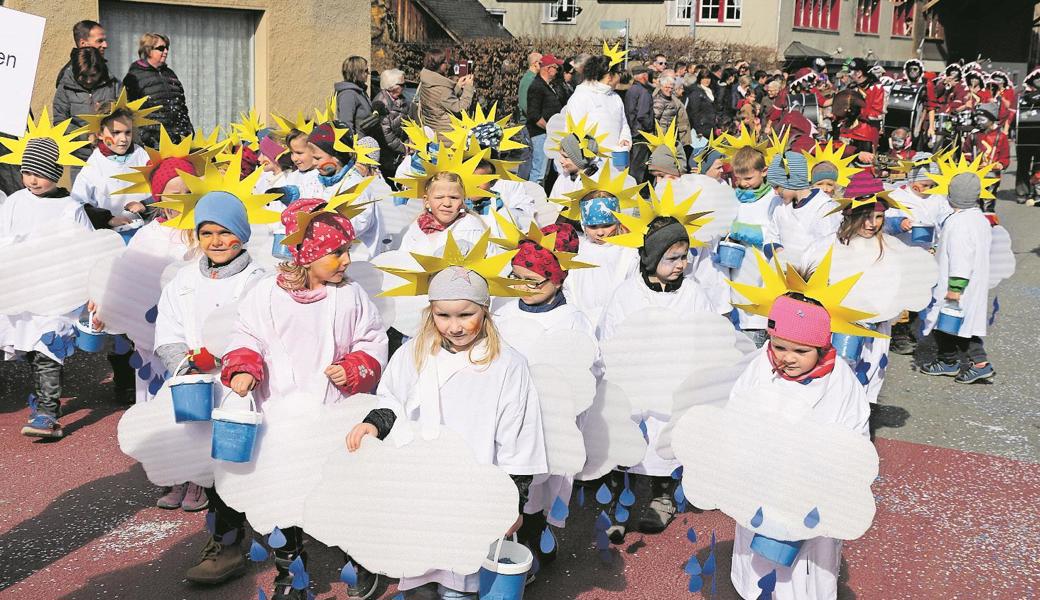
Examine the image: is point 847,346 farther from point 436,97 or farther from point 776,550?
point 436,97

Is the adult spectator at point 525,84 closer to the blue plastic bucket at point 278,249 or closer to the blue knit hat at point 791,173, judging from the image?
the blue knit hat at point 791,173

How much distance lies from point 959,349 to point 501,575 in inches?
242

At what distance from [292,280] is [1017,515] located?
409 cm

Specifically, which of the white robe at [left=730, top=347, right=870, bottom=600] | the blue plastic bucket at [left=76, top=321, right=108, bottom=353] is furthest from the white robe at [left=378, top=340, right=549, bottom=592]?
the blue plastic bucket at [left=76, top=321, right=108, bottom=353]

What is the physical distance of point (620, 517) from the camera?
199 inches

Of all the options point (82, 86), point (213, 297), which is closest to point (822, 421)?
point (213, 297)

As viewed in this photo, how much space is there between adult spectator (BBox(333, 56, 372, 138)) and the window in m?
26.7

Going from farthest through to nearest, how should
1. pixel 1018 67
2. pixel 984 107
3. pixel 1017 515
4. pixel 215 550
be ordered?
pixel 1018 67 → pixel 984 107 → pixel 1017 515 → pixel 215 550

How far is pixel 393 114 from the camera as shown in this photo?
1193cm

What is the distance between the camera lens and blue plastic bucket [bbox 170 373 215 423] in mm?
4023

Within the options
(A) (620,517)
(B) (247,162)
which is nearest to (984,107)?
(B) (247,162)

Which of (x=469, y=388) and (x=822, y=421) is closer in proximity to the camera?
(x=469, y=388)

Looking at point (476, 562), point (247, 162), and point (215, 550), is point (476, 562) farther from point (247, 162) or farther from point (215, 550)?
point (247, 162)

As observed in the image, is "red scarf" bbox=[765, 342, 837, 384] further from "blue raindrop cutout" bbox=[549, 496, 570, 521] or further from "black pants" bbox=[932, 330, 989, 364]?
"black pants" bbox=[932, 330, 989, 364]
